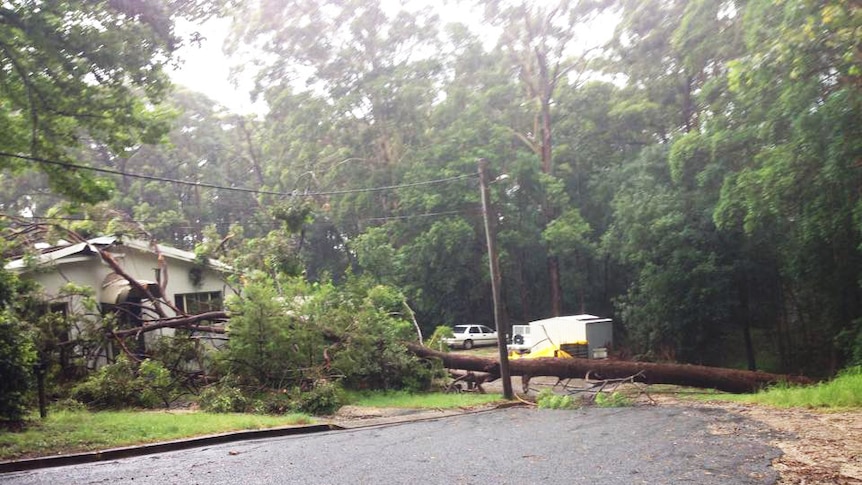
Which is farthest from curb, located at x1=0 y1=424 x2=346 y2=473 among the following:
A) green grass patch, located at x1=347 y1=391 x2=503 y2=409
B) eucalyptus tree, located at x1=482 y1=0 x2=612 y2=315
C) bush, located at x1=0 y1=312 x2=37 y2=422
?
eucalyptus tree, located at x1=482 y1=0 x2=612 y2=315

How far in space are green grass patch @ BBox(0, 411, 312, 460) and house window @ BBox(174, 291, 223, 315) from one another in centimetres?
844

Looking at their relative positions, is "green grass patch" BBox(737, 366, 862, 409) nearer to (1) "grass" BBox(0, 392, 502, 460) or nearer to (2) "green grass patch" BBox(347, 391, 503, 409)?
(2) "green grass patch" BBox(347, 391, 503, 409)

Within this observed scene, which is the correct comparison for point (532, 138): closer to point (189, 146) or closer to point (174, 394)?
point (189, 146)

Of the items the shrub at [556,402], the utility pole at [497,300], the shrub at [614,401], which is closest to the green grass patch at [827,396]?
the shrub at [614,401]

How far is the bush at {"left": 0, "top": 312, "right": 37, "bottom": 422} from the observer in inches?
421

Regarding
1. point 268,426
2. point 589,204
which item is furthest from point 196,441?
point 589,204

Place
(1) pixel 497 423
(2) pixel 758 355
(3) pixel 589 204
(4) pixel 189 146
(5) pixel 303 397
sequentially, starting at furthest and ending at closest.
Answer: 1. (4) pixel 189 146
2. (3) pixel 589 204
3. (2) pixel 758 355
4. (5) pixel 303 397
5. (1) pixel 497 423

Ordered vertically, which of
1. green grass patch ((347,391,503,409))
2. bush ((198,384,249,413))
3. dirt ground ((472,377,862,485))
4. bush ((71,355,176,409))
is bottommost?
green grass patch ((347,391,503,409))

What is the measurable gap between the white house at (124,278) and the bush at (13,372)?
6.70 metres

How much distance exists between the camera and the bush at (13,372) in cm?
1070

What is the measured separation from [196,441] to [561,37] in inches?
1198

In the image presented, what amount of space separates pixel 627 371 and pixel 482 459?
11.9m

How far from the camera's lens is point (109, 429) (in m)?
11.3

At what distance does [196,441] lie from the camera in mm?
11156
